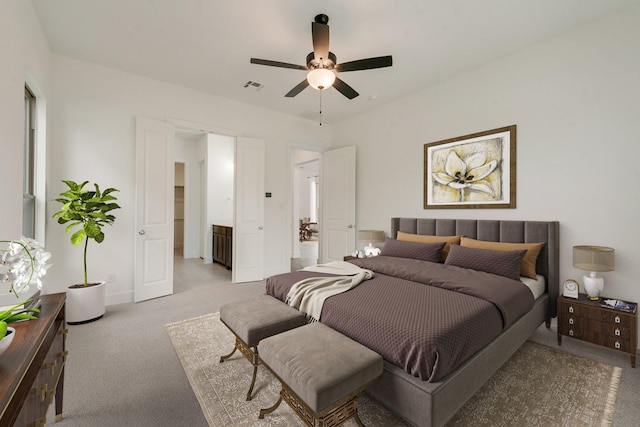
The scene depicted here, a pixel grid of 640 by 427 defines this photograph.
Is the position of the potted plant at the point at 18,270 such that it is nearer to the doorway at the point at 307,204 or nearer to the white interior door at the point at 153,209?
the white interior door at the point at 153,209

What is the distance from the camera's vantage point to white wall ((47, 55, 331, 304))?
318cm

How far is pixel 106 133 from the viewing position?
344 cm

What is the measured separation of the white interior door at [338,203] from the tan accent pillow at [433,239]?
126 cm

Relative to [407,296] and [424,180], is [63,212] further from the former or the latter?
[424,180]

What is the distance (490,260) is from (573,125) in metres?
1.58

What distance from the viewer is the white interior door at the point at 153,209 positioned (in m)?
3.59

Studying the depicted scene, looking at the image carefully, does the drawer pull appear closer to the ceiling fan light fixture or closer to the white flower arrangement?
the white flower arrangement

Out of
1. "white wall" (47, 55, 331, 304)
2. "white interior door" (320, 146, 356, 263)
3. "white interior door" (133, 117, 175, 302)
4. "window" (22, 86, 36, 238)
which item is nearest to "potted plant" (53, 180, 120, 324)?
"window" (22, 86, 36, 238)

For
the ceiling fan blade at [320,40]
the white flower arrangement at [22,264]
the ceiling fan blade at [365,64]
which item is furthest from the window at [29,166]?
the ceiling fan blade at [365,64]

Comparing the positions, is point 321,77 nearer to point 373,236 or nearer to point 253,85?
point 253,85

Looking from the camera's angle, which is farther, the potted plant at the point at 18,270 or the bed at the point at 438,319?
the bed at the point at 438,319

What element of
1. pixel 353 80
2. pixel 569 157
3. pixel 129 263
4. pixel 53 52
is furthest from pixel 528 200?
pixel 53 52

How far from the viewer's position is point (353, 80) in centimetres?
370

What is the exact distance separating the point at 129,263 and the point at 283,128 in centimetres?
321
